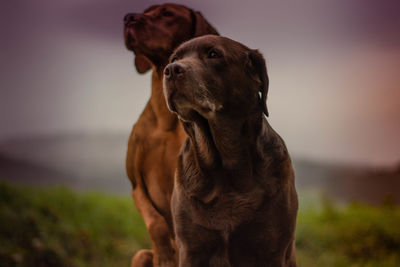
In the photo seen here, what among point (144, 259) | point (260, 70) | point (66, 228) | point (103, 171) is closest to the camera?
point (260, 70)

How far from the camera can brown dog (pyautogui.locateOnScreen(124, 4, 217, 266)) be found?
1298 mm

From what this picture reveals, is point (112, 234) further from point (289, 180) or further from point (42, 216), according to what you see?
point (289, 180)

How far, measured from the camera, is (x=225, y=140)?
42.0 inches

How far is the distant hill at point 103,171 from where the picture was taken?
2668mm

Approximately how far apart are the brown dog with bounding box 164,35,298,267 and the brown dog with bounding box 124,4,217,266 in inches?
9.8

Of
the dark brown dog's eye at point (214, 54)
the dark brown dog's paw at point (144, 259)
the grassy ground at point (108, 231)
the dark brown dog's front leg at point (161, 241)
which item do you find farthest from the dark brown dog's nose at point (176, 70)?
the grassy ground at point (108, 231)

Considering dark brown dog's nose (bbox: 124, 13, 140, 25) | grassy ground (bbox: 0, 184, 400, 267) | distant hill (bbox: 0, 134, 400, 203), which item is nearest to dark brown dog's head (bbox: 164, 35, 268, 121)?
dark brown dog's nose (bbox: 124, 13, 140, 25)

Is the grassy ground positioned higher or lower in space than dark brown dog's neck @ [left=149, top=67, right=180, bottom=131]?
lower

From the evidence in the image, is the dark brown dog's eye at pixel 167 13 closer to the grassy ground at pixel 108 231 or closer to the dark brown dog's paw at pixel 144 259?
the dark brown dog's paw at pixel 144 259

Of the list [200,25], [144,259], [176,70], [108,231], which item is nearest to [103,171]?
[108,231]

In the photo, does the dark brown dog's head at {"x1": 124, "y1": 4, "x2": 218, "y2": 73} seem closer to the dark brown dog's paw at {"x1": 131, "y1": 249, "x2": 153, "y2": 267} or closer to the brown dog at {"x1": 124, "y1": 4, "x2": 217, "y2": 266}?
the brown dog at {"x1": 124, "y1": 4, "x2": 217, "y2": 266}

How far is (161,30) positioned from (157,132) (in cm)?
32

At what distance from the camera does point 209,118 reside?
1.02m

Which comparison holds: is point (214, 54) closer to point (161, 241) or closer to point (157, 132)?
point (157, 132)
